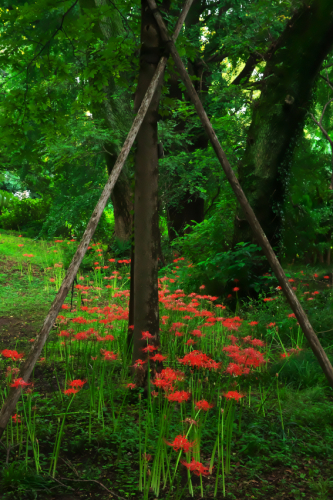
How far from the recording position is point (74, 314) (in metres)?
6.33

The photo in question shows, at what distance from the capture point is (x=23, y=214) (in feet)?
53.9

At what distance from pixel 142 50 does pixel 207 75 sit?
8.01 metres

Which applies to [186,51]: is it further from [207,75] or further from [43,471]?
[207,75]

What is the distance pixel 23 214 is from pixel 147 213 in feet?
46.4

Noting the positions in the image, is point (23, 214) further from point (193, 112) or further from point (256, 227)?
point (256, 227)

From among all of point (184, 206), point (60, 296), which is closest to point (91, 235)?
point (60, 296)

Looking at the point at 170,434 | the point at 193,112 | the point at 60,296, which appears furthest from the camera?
the point at 193,112

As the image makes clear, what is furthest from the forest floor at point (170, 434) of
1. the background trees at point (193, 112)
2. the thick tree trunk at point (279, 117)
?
the thick tree trunk at point (279, 117)

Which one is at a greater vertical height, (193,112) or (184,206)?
(193,112)

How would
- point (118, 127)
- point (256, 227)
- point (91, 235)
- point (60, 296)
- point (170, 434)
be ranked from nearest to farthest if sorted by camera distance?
point (60, 296) → point (91, 235) → point (170, 434) → point (256, 227) → point (118, 127)

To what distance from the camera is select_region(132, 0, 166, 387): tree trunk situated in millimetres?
3432

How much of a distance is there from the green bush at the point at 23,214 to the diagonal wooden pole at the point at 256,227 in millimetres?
13853

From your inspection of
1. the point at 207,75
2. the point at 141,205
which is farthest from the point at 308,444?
the point at 207,75

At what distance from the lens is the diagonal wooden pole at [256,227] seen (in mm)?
2908
